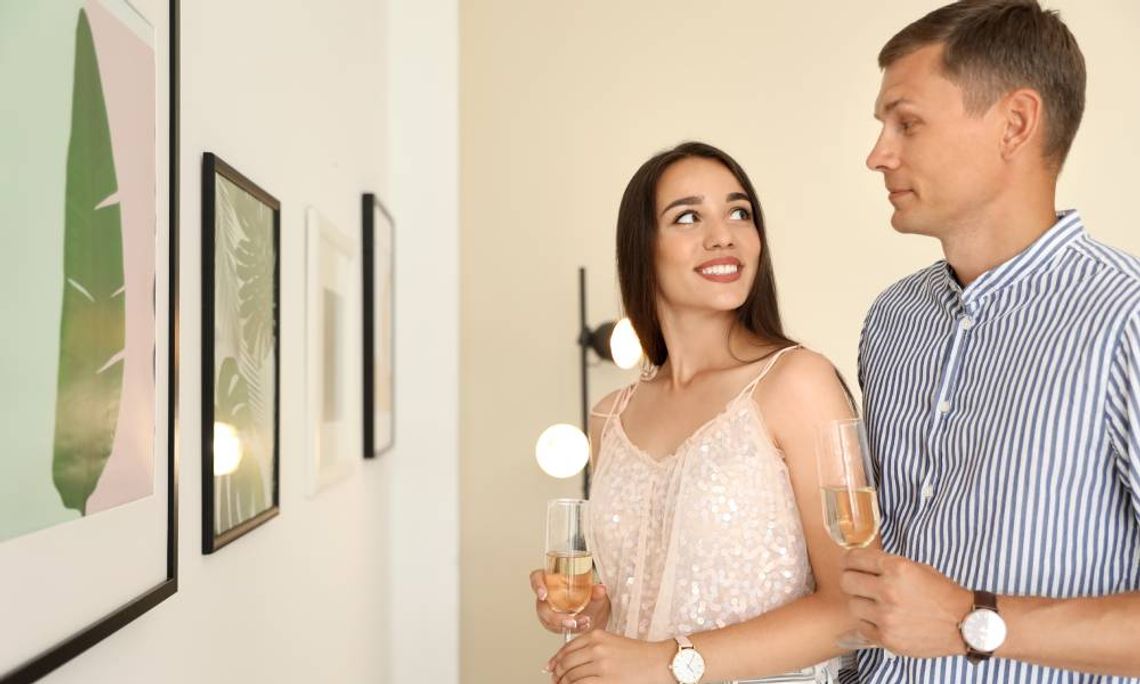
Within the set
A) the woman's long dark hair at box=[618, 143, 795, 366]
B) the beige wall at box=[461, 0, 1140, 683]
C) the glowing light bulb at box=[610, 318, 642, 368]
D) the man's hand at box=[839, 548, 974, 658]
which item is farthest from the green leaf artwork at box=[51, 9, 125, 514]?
the beige wall at box=[461, 0, 1140, 683]

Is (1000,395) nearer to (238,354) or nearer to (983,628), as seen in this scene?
(983,628)

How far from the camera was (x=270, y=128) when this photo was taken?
2.17 meters

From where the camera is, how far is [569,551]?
1.76 m

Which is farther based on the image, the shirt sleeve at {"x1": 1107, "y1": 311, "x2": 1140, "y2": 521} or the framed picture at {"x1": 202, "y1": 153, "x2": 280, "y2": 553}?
the framed picture at {"x1": 202, "y1": 153, "x2": 280, "y2": 553}

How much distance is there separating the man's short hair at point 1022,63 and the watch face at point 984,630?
2.23ft

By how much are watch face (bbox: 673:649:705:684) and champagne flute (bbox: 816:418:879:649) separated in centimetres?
44

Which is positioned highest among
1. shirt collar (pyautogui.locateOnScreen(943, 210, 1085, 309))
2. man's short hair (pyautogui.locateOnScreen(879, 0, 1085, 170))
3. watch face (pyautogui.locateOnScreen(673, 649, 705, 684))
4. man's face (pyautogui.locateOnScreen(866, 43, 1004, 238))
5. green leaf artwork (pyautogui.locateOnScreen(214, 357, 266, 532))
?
man's short hair (pyautogui.locateOnScreen(879, 0, 1085, 170))

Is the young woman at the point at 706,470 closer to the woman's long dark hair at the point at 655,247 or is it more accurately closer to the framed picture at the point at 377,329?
the woman's long dark hair at the point at 655,247

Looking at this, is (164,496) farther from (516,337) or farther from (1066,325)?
(516,337)

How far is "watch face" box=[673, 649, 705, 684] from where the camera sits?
182cm

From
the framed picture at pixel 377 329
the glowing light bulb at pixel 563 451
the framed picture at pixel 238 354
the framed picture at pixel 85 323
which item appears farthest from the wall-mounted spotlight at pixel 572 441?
the framed picture at pixel 85 323

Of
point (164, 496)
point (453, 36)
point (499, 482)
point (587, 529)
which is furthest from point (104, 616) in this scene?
point (453, 36)

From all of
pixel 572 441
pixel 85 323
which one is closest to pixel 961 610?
pixel 85 323

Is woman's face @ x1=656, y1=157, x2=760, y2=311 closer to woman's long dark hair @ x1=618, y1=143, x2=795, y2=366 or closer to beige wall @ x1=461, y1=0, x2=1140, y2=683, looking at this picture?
woman's long dark hair @ x1=618, y1=143, x2=795, y2=366
